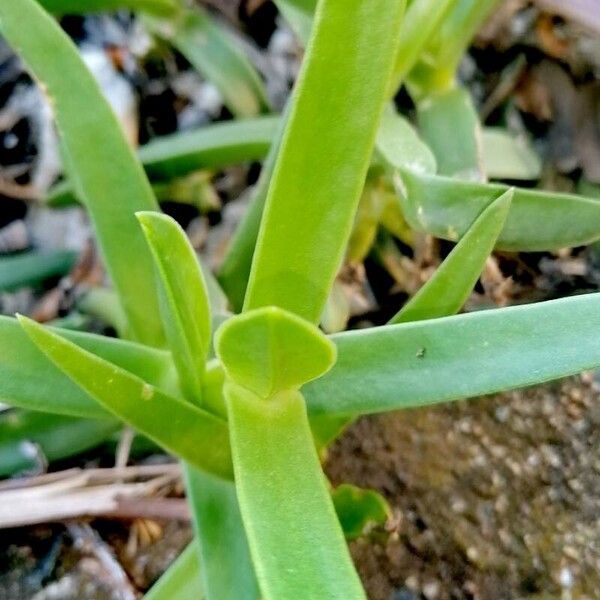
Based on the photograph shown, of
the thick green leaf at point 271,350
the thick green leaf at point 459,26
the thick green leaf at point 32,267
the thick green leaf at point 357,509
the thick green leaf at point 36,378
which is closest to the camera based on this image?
the thick green leaf at point 271,350

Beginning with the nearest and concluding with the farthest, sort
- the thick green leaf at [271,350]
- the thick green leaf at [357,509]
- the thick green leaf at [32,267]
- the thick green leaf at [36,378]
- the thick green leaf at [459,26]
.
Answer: the thick green leaf at [271,350]
the thick green leaf at [36,378]
the thick green leaf at [357,509]
the thick green leaf at [459,26]
the thick green leaf at [32,267]

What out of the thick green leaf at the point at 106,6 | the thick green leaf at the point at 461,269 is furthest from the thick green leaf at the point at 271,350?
the thick green leaf at the point at 106,6

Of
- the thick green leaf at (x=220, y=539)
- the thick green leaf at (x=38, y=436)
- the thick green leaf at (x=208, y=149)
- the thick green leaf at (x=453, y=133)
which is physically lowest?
the thick green leaf at (x=38, y=436)

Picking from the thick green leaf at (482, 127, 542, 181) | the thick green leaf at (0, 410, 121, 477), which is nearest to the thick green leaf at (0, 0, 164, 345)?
the thick green leaf at (0, 410, 121, 477)

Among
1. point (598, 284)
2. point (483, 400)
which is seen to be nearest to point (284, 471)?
point (483, 400)

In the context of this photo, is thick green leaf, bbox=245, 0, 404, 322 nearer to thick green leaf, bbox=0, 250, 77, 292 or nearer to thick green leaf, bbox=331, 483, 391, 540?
thick green leaf, bbox=331, 483, 391, 540

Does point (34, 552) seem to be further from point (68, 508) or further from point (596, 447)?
point (596, 447)

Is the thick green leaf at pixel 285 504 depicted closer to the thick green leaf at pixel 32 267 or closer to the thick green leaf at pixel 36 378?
the thick green leaf at pixel 36 378
